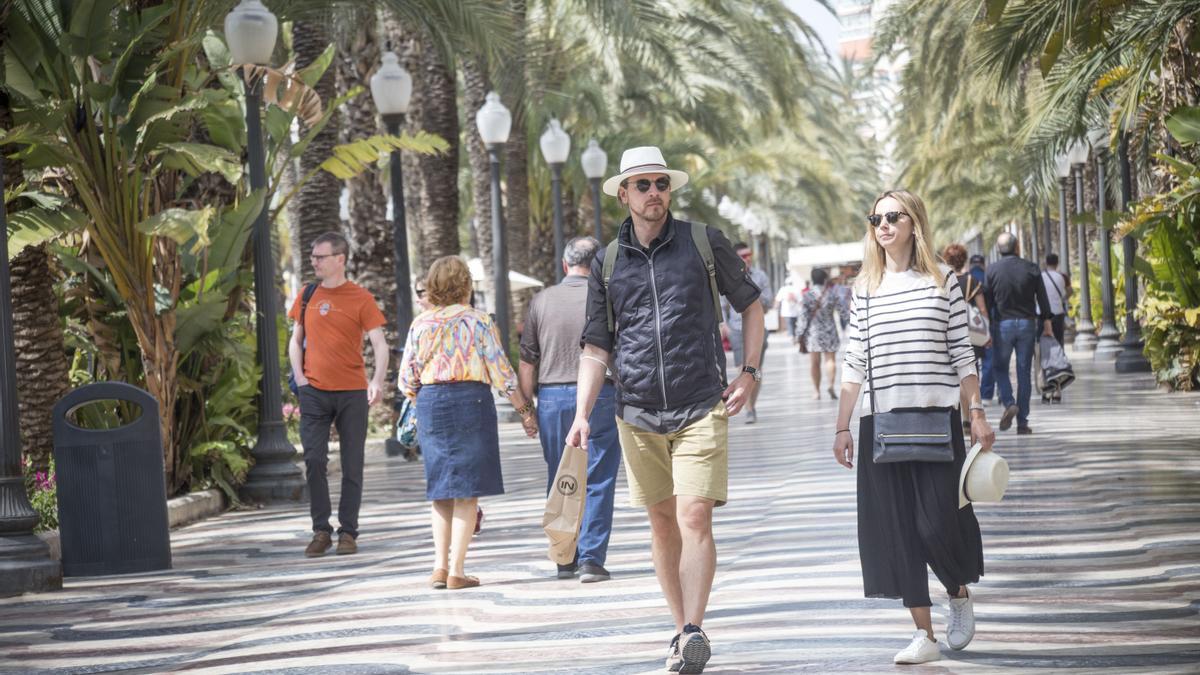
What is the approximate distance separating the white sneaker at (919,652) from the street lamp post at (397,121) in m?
11.4

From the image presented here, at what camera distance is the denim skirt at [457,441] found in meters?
8.41

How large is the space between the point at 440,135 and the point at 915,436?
1755 cm

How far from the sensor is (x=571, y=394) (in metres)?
8.62

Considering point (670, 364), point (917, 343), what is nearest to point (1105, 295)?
point (917, 343)

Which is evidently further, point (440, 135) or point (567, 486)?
point (440, 135)

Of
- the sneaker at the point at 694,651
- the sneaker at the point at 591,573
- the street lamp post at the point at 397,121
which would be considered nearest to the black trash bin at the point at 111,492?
the sneaker at the point at 591,573

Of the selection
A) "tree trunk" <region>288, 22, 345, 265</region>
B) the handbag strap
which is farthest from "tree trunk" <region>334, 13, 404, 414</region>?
the handbag strap

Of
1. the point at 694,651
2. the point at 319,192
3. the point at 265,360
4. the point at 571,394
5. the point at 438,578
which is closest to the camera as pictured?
the point at 694,651

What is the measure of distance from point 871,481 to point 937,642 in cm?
66

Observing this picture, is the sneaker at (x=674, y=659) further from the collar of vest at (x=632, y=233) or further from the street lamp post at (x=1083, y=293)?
the street lamp post at (x=1083, y=293)

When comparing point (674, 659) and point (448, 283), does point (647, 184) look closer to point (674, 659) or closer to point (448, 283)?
point (674, 659)

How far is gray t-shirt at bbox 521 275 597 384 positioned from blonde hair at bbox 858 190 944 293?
8.83 feet

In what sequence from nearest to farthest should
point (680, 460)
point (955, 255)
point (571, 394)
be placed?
1. point (680, 460)
2. point (571, 394)
3. point (955, 255)

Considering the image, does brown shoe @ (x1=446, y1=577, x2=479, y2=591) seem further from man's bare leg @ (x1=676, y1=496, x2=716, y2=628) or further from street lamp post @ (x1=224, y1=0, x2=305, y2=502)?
street lamp post @ (x1=224, y1=0, x2=305, y2=502)
